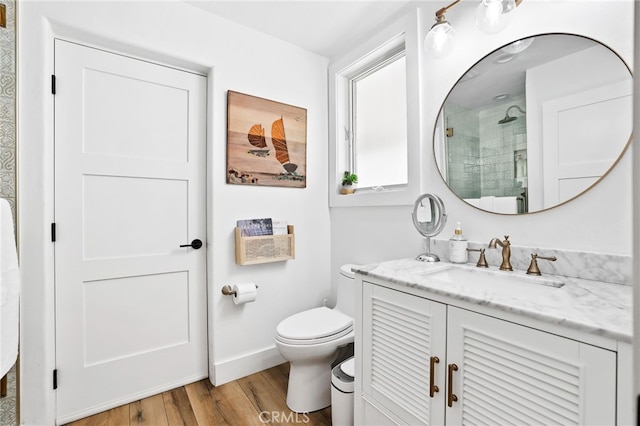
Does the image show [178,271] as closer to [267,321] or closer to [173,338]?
[173,338]

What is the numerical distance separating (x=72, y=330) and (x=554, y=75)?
2.68 metres

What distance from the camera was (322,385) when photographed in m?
1.67

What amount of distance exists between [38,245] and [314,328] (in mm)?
1470

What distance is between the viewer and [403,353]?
1.10m

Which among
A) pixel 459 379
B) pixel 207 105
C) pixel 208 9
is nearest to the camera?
pixel 459 379

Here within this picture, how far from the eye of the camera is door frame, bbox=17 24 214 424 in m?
1.40

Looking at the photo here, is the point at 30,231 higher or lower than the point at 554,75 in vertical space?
lower

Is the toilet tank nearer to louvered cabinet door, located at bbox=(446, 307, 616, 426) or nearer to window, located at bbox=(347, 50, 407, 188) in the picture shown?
window, located at bbox=(347, 50, 407, 188)

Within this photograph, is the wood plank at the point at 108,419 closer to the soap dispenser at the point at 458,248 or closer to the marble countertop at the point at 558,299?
the marble countertop at the point at 558,299

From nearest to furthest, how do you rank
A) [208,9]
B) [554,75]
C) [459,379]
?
[459,379] < [554,75] < [208,9]

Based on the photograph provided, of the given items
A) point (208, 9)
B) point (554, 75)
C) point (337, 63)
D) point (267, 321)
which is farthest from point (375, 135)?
point (267, 321)

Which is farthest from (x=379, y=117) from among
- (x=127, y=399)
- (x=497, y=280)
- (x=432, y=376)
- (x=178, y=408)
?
(x=127, y=399)

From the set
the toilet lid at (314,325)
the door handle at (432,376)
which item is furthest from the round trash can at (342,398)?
the door handle at (432,376)

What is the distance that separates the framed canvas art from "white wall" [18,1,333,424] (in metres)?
0.06
